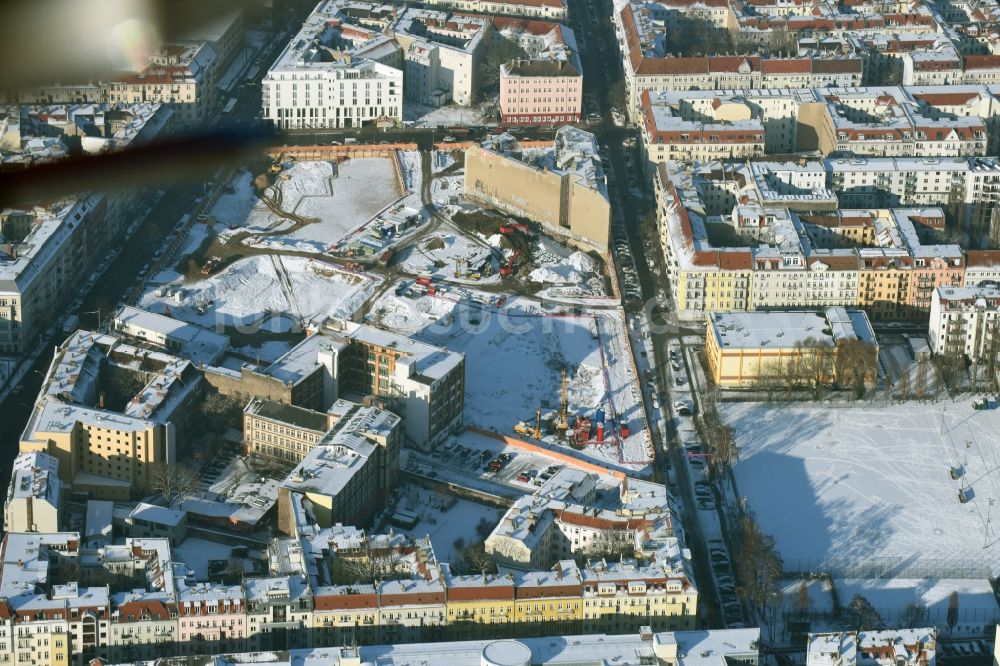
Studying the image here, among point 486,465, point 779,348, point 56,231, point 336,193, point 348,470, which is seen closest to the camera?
point 348,470

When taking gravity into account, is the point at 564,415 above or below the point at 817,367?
below

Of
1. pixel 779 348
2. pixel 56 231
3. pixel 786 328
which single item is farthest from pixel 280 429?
pixel 786 328

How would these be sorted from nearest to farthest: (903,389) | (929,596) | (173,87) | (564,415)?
(929,596) < (564,415) < (903,389) < (173,87)

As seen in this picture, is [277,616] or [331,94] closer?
[277,616]

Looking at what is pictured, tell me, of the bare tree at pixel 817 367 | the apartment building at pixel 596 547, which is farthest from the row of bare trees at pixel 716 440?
the apartment building at pixel 596 547

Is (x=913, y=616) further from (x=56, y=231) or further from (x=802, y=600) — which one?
(x=56, y=231)

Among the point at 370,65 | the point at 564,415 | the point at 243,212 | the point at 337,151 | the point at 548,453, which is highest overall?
the point at 370,65

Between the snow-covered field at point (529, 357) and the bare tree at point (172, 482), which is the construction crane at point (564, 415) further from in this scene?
the bare tree at point (172, 482)
